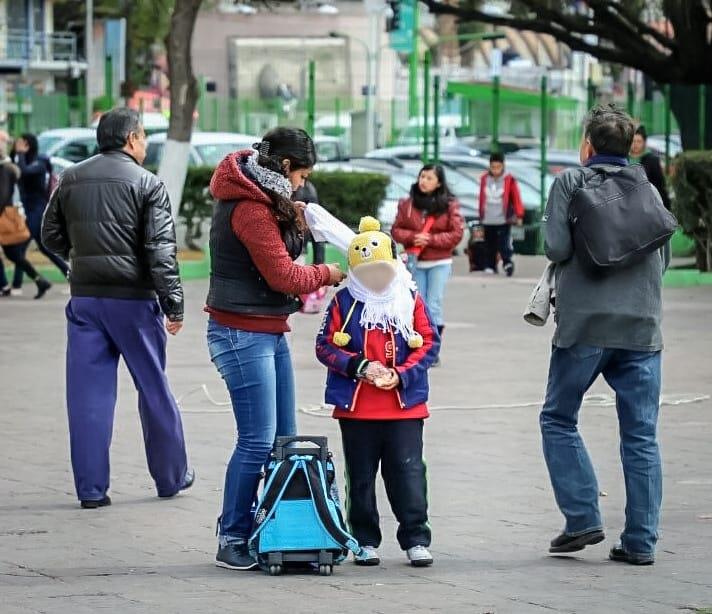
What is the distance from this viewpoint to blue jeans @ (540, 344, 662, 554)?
7336 millimetres

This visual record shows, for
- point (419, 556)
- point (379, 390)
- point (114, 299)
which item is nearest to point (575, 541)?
point (419, 556)

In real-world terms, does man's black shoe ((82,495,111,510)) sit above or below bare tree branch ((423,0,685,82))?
below

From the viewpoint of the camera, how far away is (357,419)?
23.9ft

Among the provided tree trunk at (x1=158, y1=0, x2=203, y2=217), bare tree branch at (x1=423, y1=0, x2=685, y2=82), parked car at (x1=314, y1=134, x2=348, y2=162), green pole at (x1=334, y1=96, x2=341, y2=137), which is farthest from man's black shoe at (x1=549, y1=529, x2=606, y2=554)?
green pole at (x1=334, y1=96, x2=341, y2=137)

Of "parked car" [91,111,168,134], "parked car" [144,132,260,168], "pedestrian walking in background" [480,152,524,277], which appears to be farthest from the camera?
"parked car" [91,111,168,134]

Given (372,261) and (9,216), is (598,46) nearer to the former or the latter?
(9,216)

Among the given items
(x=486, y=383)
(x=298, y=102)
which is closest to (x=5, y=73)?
(x=298, y=102)

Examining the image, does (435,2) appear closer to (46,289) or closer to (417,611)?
(46,289)

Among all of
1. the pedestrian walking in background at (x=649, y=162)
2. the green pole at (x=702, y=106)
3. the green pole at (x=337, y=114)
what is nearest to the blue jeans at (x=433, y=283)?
the pedestrian walking in background at (x=649, y=162)

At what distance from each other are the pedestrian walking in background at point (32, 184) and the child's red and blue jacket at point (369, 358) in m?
12.8

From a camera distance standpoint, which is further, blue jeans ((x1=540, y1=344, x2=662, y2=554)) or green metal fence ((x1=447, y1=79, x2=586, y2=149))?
green metal fence ((x1=447, y1=79, x2=586, y2=149))

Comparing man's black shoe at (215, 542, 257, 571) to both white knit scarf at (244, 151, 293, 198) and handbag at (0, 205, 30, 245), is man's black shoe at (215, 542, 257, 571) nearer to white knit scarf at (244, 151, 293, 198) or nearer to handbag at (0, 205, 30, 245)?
white knit scarf at (244, 151, 293, 198)

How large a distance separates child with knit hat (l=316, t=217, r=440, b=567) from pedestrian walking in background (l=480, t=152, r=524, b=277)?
16097 mm

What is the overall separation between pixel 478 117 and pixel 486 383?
18588 millimetres
